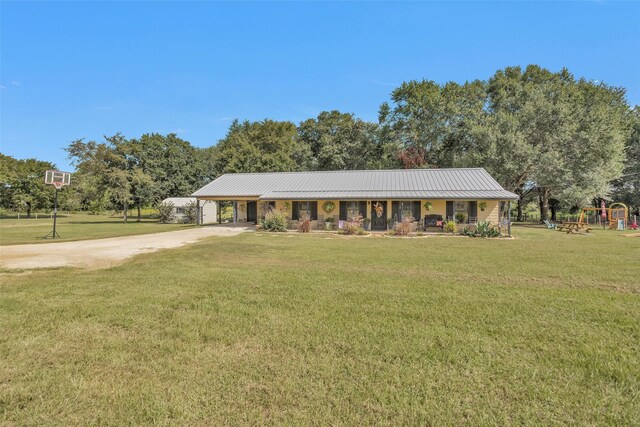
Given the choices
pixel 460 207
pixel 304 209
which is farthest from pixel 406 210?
pixel 304 209

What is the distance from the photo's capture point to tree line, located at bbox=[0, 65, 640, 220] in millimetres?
26203

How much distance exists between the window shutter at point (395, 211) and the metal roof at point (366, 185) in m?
0.81

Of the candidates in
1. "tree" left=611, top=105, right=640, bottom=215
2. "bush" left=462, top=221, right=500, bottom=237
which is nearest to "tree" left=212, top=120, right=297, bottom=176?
"bush" left=462, top=221, right=500, bottom=237

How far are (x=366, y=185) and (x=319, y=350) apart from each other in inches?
793

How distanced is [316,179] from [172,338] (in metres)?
22.3

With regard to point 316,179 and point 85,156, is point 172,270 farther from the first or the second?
point 85,156

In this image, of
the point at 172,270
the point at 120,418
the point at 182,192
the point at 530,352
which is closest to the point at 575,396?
the point at 530,352

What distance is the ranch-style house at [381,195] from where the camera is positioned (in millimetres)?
19609

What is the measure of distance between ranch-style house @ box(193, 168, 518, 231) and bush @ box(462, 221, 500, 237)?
154 cm

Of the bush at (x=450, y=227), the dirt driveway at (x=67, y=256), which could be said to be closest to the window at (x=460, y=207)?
the bush at (x=450, y=227)

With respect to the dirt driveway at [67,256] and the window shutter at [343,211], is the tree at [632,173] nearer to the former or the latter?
the window shutter at [343,211]

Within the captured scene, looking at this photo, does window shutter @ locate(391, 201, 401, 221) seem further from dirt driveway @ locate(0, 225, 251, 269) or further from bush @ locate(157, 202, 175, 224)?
bush @ locate(157, 202, 175, 224)

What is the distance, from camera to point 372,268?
26.7 feet

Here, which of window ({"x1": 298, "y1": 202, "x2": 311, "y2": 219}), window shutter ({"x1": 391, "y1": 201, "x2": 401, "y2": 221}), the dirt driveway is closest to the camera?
the dirt driveway
